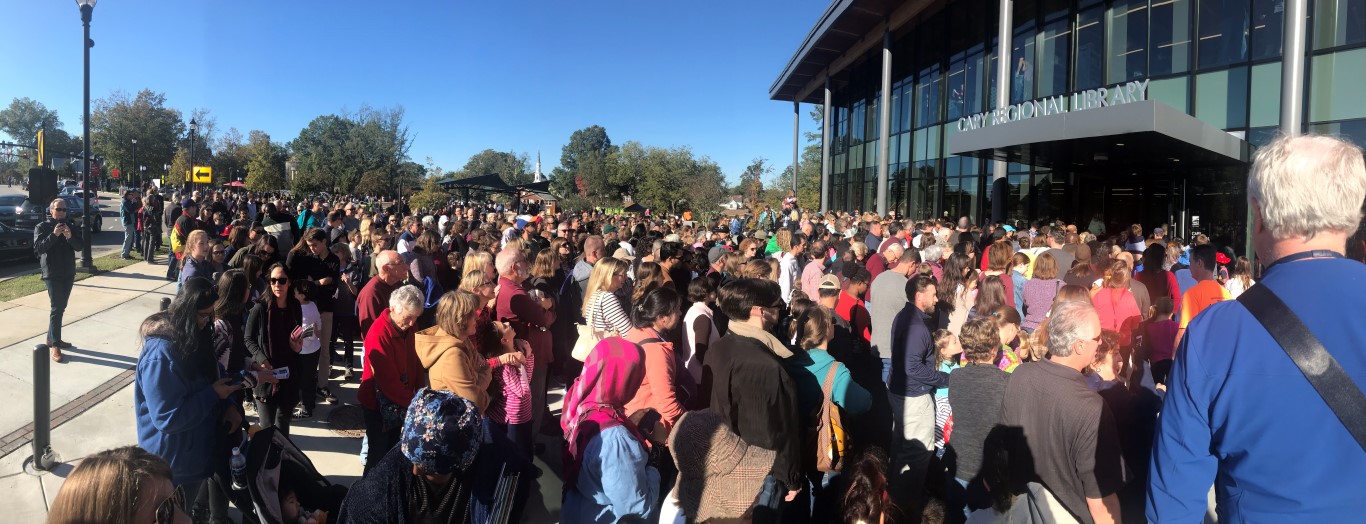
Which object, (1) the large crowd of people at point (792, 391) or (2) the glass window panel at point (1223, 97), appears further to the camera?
(2) the glass window panel at point (1223, 97)

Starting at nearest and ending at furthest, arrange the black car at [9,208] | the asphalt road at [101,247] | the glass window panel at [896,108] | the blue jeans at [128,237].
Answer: the asphalt road at [101,247] < the blue jeans at [128,237] < the black car at [9,208] < the glass window panel at [896,108]

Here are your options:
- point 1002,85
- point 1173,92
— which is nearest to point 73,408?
point 1002,85

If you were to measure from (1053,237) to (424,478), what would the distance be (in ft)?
33.6

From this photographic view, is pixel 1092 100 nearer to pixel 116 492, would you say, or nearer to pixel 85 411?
pixel 116 492

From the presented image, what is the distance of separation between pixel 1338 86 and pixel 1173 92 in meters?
2.93

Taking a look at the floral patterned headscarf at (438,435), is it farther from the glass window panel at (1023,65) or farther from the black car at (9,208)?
the black car at (9,208)

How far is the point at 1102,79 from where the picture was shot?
1770cm

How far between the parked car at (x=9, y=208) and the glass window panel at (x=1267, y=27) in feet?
101

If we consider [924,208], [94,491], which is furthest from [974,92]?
[94,491]

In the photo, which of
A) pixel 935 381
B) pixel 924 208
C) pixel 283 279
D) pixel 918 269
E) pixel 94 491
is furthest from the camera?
pixel 924 208

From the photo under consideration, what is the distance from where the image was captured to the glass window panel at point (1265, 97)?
14258 millimetres

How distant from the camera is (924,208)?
2470 centimetres

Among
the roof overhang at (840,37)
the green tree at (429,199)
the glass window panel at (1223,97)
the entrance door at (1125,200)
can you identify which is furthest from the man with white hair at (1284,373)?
the green tree at (429,199)

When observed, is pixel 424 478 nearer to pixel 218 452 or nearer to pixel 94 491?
pixel 94 491
